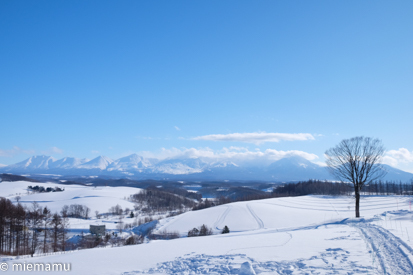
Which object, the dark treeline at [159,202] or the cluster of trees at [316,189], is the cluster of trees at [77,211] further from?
the cluster of trees at [316,189]

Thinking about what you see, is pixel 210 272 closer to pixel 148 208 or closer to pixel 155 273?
pixel 155 273

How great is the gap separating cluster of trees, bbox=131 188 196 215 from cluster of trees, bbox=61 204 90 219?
2321 cm

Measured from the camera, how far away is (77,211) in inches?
3652

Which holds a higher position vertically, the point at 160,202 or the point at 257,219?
the point at 257,219

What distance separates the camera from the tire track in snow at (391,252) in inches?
253

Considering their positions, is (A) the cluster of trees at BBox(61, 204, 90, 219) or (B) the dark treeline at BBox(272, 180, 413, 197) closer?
(A) the cluster of trees at BBox(61, 204, 90, 219)

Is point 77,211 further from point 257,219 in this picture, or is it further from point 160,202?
point 257,219

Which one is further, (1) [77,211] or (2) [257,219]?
(1) [77,211]

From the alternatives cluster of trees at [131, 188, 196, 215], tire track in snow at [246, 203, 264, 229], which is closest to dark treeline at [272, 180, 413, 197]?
cluster of trees at [131, 188, 196, 215]

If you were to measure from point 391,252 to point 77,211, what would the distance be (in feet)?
346

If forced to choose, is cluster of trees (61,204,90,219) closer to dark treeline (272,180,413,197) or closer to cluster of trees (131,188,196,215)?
cluster of trees (131,188,196,215)

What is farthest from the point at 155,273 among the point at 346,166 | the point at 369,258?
the point at 346,166

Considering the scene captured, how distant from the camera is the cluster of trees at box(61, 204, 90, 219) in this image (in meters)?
88.9

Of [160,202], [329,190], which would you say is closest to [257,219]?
[329,190]
